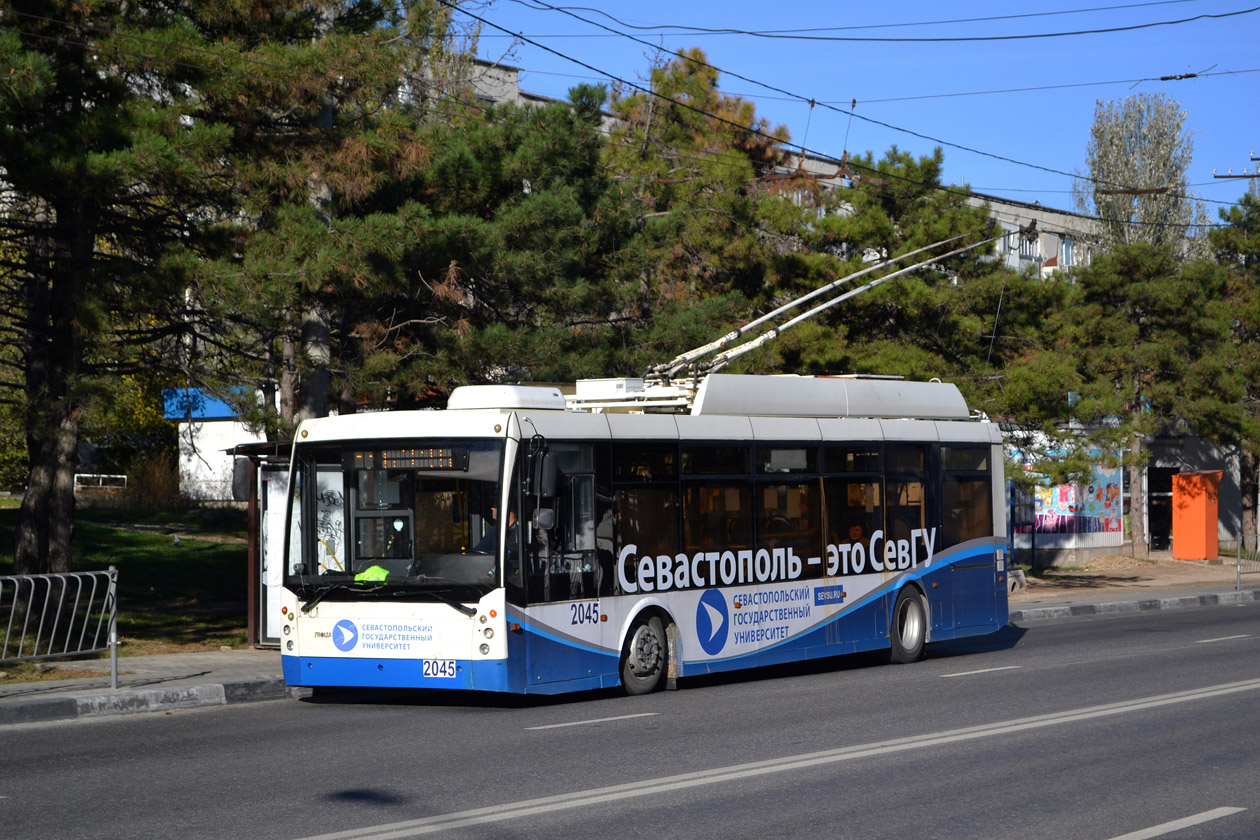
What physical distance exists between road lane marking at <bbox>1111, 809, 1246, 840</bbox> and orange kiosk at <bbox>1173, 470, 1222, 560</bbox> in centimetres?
3410

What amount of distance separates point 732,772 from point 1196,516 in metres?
34.5

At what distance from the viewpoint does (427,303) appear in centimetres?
2025

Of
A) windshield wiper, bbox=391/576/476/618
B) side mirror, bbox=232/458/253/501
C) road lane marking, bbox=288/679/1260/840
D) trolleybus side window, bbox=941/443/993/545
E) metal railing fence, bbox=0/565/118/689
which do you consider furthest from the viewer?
side mirror, bbox=232/458/253/501

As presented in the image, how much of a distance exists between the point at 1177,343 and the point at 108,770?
107 feet

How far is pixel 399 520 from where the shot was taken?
12320 mm

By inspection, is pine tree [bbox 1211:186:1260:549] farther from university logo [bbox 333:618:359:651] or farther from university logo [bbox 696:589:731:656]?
university logo [bbox 333:618:359:651]

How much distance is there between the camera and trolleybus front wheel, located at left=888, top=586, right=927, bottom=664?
16641 millimetres

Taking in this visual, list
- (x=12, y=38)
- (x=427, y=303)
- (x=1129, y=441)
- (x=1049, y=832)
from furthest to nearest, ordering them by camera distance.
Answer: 1. (x=1129, y=441)
2. (x=427, y=303)
3. (x=12, y=38)
4. (x=1049, y=832)

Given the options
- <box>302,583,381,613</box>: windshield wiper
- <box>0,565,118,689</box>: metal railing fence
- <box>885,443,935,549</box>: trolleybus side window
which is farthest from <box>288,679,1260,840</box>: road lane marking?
<box>0,565,118,689</box>: metal railing fence

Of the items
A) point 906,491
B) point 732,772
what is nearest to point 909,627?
point 906,491

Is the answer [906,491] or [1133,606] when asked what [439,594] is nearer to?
[906,491]

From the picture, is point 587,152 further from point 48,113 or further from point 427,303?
point 48,113

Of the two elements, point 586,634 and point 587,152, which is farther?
point 587,152

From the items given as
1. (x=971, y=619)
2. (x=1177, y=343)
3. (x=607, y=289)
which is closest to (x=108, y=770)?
(x=971, y=619)
